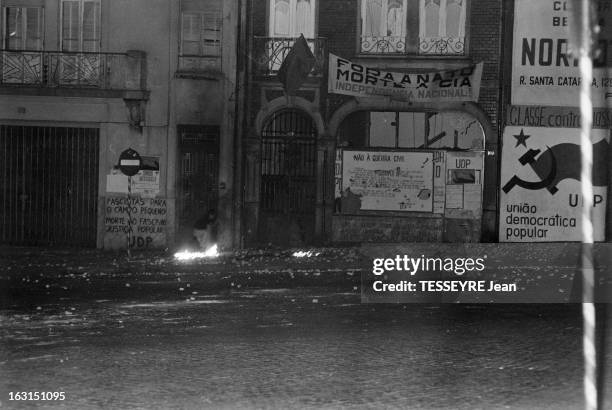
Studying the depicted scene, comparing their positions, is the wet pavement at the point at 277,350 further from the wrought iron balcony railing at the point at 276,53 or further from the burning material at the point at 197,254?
the wrought iron balcony railing at the point at 276,53

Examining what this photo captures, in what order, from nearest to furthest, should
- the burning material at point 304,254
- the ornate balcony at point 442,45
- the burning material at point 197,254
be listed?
the burning material at point 197,254
the burning material at point 304,254
the ornate balcony at point 442,45

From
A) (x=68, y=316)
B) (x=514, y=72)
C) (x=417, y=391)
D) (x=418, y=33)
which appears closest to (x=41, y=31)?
(x=418, y=33)

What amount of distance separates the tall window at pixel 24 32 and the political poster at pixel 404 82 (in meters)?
7.88

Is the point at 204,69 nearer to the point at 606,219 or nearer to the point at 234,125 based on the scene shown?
the point at 234,125

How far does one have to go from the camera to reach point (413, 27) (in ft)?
73.9

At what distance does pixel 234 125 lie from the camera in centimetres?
2284

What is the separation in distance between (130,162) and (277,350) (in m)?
15.1

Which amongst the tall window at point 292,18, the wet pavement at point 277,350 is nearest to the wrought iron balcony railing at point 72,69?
the tall window at point 292,18

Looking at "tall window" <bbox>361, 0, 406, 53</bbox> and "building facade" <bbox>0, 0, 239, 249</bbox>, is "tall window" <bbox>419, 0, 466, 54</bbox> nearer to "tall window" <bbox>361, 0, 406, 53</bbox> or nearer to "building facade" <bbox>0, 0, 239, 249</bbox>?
"tall window" <bbox>361, 0, 406, 53</bbox>

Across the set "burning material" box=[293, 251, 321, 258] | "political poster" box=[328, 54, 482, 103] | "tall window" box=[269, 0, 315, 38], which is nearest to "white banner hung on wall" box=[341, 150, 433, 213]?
"political poster" box=[328, 54, 482, 103]

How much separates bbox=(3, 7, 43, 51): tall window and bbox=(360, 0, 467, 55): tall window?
8.67 meters

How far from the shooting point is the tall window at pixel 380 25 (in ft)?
74.0

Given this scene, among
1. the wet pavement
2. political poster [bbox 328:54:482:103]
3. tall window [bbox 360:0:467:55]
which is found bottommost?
the wet pavement

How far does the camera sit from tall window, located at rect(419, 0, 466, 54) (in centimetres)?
2239
